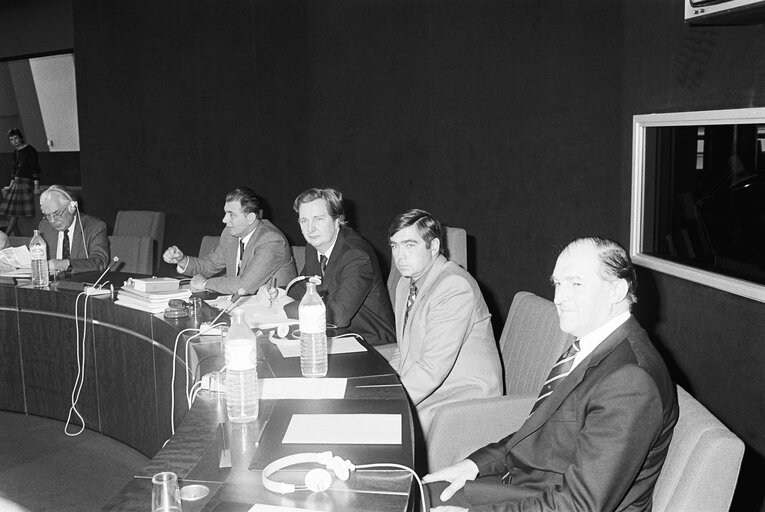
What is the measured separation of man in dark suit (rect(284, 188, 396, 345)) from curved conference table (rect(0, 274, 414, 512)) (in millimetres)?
549

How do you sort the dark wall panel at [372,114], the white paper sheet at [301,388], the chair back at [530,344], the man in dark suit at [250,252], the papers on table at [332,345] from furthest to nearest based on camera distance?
the dark wall panel at [372,114]
the man in dark suit at [250,252]
the papers on table at [332,345]
the chair back at [530,344]
the white paper sheet at [301,388]

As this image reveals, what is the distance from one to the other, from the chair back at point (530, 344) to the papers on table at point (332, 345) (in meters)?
0.58

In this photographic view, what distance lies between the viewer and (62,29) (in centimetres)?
814

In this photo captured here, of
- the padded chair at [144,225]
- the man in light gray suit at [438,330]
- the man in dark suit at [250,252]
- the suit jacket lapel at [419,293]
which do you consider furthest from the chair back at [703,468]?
the padded chair at [144,225]

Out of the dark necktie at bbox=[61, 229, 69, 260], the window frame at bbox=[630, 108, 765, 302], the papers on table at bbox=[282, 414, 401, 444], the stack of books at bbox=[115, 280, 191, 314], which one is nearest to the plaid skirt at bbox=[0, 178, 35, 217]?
the dark necktie at bbox=[61, 229, 69, 260]

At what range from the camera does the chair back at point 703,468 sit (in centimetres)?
145

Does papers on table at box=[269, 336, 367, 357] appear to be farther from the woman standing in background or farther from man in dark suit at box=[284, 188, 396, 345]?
the woman standing in background

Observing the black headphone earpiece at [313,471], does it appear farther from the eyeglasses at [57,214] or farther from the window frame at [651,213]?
the eyeglasses at [57,214]

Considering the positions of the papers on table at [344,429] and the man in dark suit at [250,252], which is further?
the man in dark suit at [250,252]

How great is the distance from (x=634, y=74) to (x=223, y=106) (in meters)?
3.63

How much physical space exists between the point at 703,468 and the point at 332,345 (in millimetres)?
1521

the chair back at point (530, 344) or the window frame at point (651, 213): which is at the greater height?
the window frame at point (651, 213)

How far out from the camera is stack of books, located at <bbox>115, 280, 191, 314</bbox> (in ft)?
11.1

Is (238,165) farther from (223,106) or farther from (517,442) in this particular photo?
(517,442)
